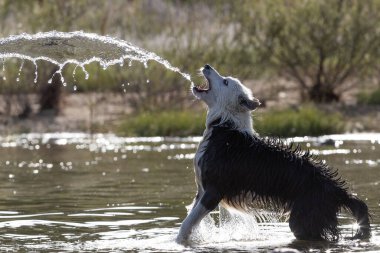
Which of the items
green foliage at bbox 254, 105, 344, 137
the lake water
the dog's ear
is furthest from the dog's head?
green foliage at bbox 254, 105, 344, 137

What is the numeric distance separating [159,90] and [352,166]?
24.3 feet

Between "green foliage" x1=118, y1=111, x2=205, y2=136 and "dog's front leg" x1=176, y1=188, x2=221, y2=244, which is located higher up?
"green foliage" x1=118, y1=111, x2=205, y2=136

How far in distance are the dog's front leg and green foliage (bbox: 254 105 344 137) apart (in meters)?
9.80

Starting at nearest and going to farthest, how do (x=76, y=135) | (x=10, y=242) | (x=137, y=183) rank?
1. (x=10, y=242)
2. (x=137, y=183)
3. (x=76, y=135)

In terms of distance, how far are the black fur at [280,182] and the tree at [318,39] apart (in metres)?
13.3

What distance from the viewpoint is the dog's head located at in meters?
11.2

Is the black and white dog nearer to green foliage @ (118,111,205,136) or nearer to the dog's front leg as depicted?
the dog's front leg

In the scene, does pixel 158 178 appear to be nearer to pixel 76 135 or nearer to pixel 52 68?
pixel 76 135

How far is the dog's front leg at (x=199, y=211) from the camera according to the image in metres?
10.8

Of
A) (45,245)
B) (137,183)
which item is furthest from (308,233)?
(137,183)

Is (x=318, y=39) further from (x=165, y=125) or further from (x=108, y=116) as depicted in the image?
(x=108, y=116)

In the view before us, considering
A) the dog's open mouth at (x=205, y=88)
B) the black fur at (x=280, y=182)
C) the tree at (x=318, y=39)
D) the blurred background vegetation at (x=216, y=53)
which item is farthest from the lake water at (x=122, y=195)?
the tree at (x=318, y=39)

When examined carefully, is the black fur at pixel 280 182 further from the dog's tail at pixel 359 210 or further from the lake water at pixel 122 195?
the lake water at pixel 122 195

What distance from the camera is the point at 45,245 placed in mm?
10914
